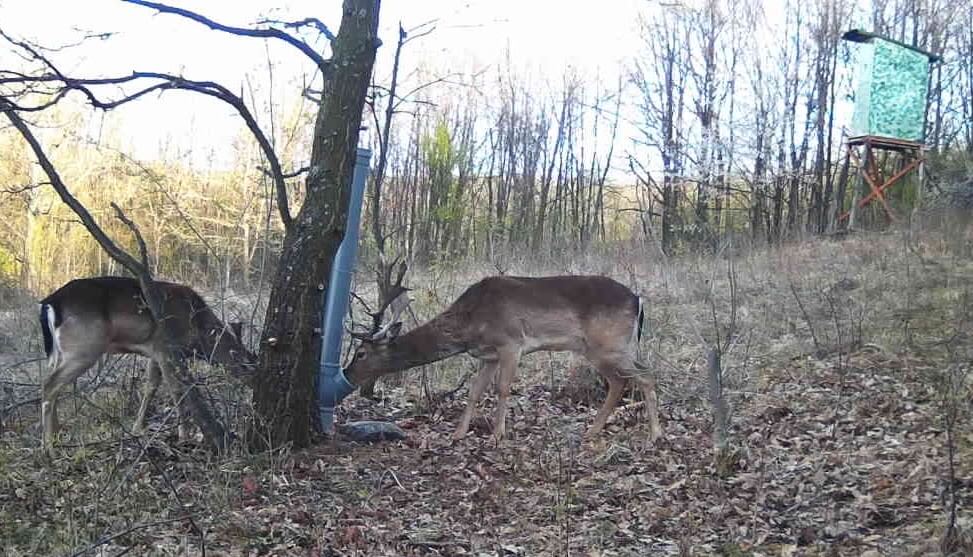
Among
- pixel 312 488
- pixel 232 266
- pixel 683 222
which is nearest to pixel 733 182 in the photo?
pixel 683 222

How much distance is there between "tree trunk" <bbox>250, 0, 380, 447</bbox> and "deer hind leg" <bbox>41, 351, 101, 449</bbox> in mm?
1908

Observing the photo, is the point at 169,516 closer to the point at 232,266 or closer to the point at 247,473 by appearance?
the point at 247,473

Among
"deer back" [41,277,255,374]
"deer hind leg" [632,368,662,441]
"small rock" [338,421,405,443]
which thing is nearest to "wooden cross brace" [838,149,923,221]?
"deer hind leg" [632,368,662,441]

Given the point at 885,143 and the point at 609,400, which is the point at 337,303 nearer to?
the point at 609,400

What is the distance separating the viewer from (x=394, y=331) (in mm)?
8930

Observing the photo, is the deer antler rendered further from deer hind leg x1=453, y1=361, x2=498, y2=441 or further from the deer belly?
the deer belly

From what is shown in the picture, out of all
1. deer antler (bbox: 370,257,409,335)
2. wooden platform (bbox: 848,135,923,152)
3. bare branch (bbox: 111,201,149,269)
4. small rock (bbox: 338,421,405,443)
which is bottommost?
small rock (bbox: 338,421,405,443)

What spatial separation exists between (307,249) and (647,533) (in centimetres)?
320

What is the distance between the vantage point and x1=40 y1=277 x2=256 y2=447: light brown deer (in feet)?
26.0

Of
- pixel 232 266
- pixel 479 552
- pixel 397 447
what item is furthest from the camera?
pixel 232 266

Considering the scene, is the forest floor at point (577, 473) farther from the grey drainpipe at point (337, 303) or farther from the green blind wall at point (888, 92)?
the green blind wall at point (888, 92)

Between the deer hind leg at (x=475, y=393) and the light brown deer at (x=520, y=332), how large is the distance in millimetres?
12

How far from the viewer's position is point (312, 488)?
A: 21.0 feet

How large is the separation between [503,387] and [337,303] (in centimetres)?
174
